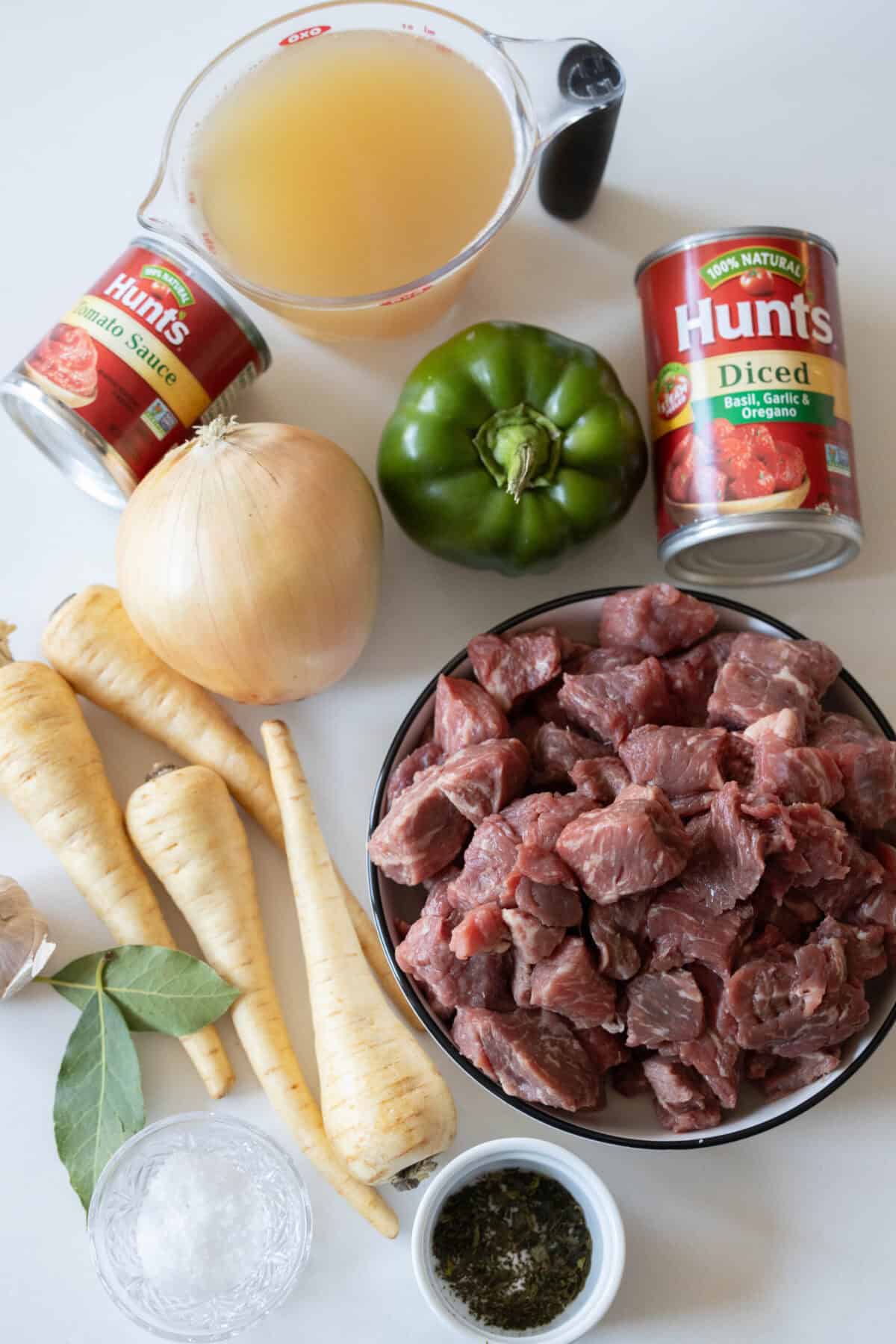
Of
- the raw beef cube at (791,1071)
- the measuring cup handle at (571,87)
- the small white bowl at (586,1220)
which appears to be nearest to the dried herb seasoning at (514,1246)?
the small white bowl at (586,1220)

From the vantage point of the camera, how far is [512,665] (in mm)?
1669

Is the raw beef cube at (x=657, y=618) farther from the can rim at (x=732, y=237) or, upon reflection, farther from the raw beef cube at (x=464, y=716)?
the can rim at (x=732, y=237)

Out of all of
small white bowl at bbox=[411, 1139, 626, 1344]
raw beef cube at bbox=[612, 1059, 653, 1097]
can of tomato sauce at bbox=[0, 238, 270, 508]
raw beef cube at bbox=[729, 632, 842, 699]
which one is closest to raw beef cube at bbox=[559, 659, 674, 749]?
raw beef cube at bbox=[729, 632, 842, 699]

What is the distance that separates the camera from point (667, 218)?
1.98m

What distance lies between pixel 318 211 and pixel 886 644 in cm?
111

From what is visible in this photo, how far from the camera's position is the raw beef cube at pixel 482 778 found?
1.54 meters

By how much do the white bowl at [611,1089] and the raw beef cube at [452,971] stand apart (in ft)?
0.20

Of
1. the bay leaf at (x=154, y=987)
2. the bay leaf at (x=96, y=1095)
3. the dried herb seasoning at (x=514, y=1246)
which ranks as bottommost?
the dried herb seasoning at (x=514, y=1246)

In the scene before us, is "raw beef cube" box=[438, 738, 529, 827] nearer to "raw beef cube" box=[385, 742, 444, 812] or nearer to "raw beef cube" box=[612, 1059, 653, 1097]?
"raw beef cube" box=[385, 742, 444, 812]

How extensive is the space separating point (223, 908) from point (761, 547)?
3.26ft

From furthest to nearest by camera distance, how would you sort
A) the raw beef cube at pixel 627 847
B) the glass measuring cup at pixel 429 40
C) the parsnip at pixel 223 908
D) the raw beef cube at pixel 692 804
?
the parsnip at pixel 223 908 < the glass measuring cup at pixel 429 40 < the raw beef cube at pixel 692 804 < the raw beef cube at pixel 627 847

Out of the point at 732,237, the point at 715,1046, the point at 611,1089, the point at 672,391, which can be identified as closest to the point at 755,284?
the point at 732,237

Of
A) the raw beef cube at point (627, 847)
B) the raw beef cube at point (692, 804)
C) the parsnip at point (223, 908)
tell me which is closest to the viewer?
the raw beef cube at point (627, 847)

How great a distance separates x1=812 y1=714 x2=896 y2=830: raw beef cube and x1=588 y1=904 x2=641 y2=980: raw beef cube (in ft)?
1.11
